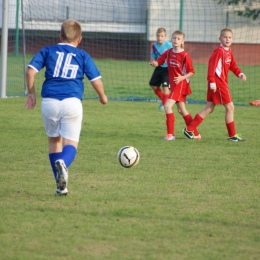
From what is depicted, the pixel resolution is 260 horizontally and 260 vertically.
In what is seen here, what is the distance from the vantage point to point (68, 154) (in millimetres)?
5188

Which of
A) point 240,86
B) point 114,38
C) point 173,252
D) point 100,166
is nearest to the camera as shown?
point 173,252

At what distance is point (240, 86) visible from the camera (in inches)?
665

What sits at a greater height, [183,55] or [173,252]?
[183,55]

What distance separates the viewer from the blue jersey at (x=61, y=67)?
520cm

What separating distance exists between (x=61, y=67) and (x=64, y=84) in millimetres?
151

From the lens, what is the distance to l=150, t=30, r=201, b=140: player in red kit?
8648 millimetres

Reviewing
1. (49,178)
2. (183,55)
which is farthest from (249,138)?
(49,178)

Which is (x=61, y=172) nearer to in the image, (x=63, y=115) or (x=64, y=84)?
(x=63, y=115)

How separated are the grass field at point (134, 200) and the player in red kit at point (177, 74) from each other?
0.99 ft

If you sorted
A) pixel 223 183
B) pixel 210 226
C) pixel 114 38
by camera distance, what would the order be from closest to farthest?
pixel 210 226 → pixel 223 183 → pixel 114 38

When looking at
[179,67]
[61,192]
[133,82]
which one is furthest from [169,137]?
[133,82]

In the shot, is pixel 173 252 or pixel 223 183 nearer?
pixel 173 252

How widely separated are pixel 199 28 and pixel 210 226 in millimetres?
22668

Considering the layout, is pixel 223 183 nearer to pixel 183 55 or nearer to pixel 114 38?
pixel 183 55
